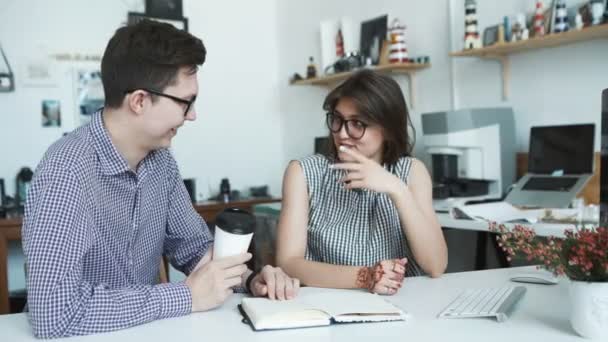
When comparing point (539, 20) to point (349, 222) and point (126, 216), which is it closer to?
point (349, 222)

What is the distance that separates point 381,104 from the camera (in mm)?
1711

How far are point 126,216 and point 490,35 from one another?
2.15 m

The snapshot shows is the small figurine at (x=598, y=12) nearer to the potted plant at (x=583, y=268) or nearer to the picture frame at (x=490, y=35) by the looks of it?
the picture frame at (x=490, y=35)

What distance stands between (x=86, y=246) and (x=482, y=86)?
248cm

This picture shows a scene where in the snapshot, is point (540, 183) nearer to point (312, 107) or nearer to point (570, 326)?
point (570, 326)

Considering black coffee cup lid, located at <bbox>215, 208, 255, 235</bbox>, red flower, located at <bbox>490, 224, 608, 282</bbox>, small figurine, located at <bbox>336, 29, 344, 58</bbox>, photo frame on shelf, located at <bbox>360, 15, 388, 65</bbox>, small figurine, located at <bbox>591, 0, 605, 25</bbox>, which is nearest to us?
red flower, located at <bbox>490, 224, 608, 282</bbox>

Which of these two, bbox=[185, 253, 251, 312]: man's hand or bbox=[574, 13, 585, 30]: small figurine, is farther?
bbox=[574, 13, 585, 30]: small figurine

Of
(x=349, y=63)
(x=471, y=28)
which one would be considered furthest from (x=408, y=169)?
(x=349, y=63)

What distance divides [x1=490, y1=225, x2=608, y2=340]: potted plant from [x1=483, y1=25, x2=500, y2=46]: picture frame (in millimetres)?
2098

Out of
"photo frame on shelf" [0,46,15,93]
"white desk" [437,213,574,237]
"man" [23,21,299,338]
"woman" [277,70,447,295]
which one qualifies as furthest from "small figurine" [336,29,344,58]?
"man" [23,21,299,338]

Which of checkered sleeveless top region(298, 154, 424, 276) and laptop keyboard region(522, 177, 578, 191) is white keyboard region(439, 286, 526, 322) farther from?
laptop keyboard region(522, 177, 578, 191)

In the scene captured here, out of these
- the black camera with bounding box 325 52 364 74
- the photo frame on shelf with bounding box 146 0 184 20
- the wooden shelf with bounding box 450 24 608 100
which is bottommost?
the wooden shelf with bounding box 450 24 608 100

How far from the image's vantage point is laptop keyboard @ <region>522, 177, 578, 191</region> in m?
2.53

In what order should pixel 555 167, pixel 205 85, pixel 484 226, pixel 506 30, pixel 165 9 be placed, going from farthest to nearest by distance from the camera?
pixel 205 85 < pixel 165 9 < pixel 506 30 < pixel 555 167 < pixel 484 226
